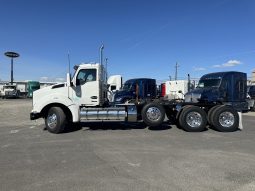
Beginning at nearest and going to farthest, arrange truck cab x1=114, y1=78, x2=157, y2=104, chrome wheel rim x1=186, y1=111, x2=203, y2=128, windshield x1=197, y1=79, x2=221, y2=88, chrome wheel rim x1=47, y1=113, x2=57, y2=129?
chrome wheel rim x1=47, y1=113, x2=57, y2=129
chrome wheel rim x1=186, y1=111, x2=203, y2=128
windshield x1=197, y1=79, x2=221, y2=88
truck cab x1=114, y1=78, x2=157, y2=104

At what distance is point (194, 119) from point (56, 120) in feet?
19.0

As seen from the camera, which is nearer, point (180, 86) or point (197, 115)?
point (197, 115)

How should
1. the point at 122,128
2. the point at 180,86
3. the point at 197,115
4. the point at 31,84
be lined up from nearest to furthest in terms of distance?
the point at 197,115 → the point at 122,128 → the point at 180,86 → the point at 31,84

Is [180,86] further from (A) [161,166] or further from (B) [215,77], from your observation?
(A) [161,166]

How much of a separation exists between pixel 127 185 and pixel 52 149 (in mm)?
4244

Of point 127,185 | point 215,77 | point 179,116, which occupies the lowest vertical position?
point 127,185

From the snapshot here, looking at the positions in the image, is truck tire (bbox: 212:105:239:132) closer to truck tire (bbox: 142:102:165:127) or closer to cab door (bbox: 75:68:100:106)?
truck tire (bbox: 142:102:165:127)

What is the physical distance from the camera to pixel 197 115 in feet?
44.0

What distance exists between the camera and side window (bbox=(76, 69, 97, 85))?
13521mm

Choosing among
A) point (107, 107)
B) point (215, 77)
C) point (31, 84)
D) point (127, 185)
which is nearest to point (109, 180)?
point (127, 185)

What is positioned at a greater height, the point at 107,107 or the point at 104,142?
the point at 107,107

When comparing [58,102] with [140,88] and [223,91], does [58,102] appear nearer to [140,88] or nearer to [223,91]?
[223,91]

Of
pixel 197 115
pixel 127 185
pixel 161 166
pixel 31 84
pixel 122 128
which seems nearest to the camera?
pixel 127 185

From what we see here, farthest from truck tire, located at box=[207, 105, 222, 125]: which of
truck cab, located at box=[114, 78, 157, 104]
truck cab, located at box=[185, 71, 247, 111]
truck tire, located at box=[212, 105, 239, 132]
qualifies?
truck cab, located at box=[114, 78, 157, 104]
